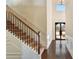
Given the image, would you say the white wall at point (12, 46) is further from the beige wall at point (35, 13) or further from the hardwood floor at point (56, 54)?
the beige wall at point (35, 13)

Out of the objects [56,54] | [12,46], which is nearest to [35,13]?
[56,54]

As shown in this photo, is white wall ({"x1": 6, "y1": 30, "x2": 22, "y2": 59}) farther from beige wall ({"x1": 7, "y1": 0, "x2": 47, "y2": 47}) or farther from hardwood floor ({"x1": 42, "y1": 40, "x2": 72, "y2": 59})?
beige wall ({"x1": 7, "y1": 0, "x2": 47, "y2": 47})

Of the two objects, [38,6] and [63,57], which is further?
[38,6]

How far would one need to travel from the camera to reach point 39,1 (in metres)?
11.7

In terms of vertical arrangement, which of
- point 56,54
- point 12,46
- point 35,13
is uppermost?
point 35,13

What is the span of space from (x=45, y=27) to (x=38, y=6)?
1.43 metres

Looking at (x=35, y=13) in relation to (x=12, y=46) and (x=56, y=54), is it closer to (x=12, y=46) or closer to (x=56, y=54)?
(x=56, y=54)

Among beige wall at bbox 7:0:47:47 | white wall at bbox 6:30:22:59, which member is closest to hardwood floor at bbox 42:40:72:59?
beige wall at bbox 7:0:47:47

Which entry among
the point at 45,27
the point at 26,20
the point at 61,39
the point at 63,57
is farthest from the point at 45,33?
the point at 61,39

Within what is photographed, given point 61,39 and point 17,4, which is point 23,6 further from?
point 61,39

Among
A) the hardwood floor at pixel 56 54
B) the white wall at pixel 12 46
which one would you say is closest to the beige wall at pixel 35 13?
the hardwood floor at pixel 56 54

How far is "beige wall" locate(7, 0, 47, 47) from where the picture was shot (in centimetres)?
1154

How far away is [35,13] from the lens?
38.1ft

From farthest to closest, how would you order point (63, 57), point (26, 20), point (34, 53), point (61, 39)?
point (61, 39) → point (26, 20) → point (63, 57) → point (34, 53)
